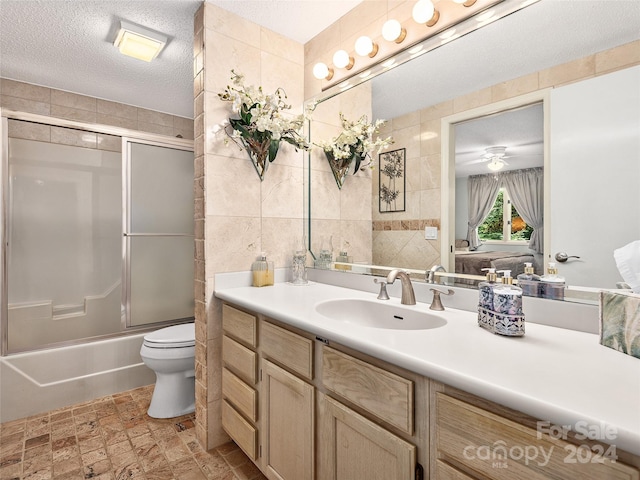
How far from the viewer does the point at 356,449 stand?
98cm

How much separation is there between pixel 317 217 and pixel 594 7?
4.81ft

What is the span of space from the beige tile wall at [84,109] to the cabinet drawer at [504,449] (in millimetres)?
3448

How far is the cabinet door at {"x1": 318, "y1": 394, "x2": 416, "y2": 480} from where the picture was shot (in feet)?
2.80

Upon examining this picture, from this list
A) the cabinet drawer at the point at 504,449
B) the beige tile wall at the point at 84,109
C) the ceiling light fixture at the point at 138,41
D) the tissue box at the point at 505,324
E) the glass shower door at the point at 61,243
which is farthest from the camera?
the beige tile wall at the point at 84,109

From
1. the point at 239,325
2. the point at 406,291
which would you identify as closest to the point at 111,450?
the point at 239,325

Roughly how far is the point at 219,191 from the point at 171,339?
104cm

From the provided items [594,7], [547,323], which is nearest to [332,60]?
[594,7]

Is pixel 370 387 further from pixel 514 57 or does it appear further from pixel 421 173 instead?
pixel 514 57

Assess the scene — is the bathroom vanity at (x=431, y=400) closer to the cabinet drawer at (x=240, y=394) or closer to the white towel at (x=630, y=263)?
the cabinet drawer at (x=240, y=394)

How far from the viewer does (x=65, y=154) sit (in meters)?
2.60

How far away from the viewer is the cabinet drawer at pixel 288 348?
1.16 metres

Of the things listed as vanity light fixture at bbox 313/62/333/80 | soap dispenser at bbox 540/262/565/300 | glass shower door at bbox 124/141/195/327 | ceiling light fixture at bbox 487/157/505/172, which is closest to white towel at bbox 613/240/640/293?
soap dispenser at bbox 540/262/565/300

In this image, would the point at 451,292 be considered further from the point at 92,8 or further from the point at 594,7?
the point at 92,8

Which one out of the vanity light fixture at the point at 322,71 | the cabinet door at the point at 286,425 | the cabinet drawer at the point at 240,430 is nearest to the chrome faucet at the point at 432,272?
the cabinet door at the point at 286,425
